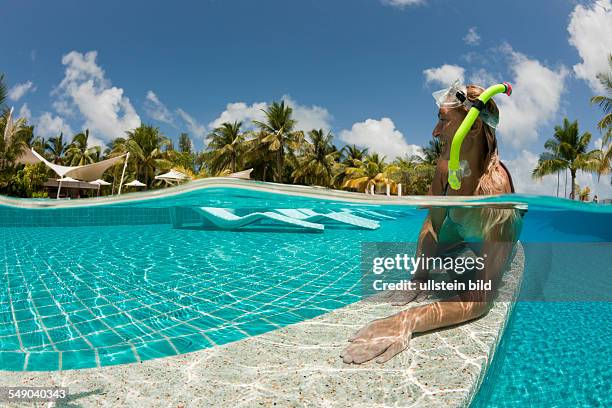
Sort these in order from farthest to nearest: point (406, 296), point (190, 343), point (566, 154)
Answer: point (566, 154)
point (406, 296)
point (190, 343)

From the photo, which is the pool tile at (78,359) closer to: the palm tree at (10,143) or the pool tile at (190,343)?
the pool tile at (190,343)

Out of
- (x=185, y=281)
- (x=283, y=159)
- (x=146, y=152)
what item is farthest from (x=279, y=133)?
(x=185, y=281)

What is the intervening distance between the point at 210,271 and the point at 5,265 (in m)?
5.59

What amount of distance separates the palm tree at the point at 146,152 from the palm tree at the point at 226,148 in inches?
177

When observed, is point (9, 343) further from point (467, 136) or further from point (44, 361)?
point (467, 136)

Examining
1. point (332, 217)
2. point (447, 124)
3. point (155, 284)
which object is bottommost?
point (155, 284)

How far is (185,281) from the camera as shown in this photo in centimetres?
743

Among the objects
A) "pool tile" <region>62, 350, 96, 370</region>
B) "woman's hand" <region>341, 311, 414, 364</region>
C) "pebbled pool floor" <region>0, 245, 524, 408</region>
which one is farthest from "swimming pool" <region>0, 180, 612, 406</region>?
"woman's hand" <region>341, 311, 414, 364</region>

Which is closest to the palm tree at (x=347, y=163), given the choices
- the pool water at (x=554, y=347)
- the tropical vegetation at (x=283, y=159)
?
the tropical vegetation at (x=283, y=159)

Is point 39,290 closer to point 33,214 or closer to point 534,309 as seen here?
point 33,214

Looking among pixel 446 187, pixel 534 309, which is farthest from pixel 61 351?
pixel 534 309

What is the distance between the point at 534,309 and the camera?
5.55 meters

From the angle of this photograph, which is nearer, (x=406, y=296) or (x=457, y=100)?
(x=457, y=100)

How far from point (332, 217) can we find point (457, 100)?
8.19 meters
